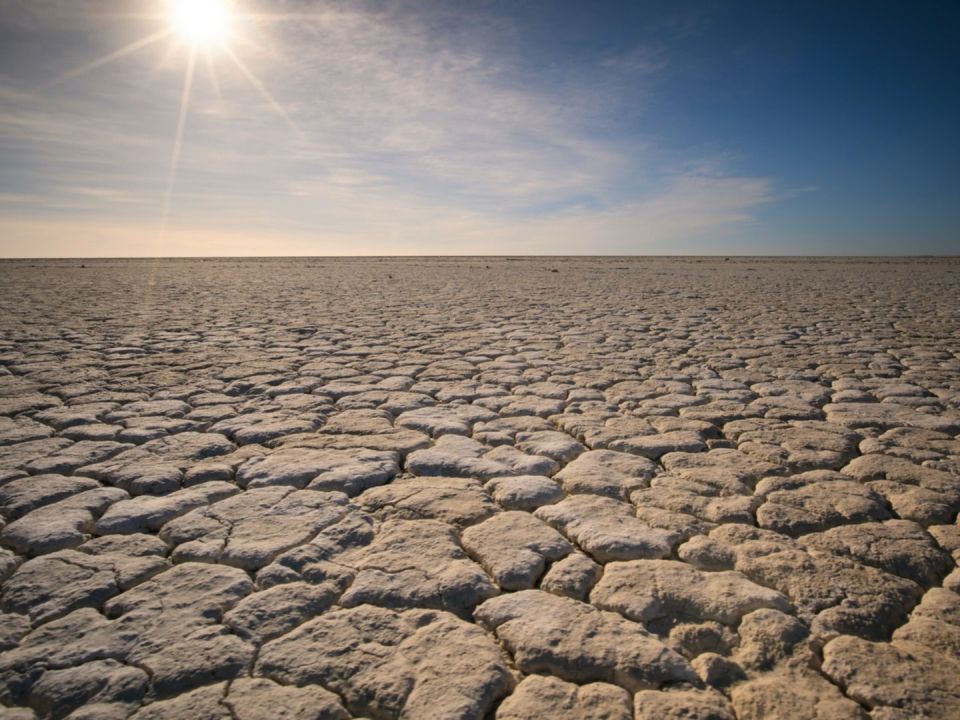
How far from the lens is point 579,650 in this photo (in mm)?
1253

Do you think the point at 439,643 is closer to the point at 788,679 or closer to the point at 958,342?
the point at 788,679

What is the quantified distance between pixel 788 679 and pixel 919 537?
0.89 m

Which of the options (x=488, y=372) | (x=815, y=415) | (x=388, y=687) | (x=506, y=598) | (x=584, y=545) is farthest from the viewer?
(x=488, y=372)

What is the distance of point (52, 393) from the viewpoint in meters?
3.26

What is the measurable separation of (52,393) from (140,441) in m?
1.26

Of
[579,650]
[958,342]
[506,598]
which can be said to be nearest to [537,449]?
[506,598]

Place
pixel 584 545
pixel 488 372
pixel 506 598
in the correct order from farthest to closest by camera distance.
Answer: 1. pixel 488 372
2. pixel 584 545
3. pixel 506 598

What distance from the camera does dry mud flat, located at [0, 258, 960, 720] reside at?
1.17 metres

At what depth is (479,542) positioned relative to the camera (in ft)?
5.55

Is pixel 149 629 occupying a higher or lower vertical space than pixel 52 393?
lower

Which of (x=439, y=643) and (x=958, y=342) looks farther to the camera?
(x=958, y=342)

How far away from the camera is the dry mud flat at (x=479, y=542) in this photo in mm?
1165

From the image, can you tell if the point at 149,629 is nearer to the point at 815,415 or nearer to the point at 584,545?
the point at 584,545

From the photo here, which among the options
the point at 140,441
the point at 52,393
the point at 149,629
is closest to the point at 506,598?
the point at 149,629
